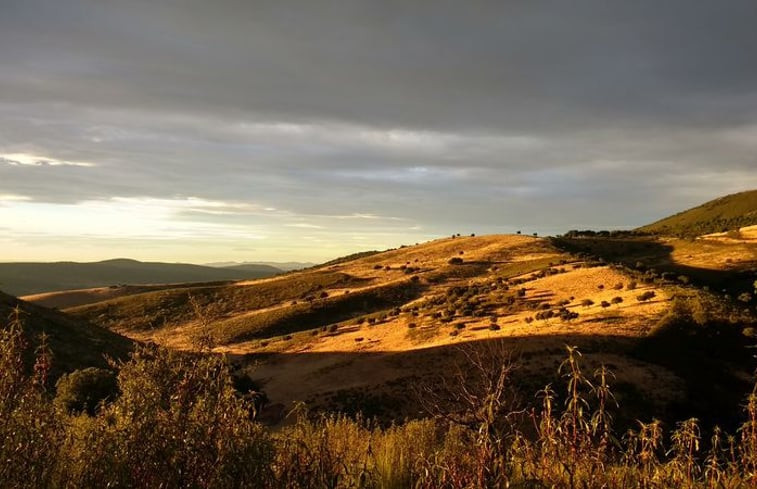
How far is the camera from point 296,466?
590 centimetres

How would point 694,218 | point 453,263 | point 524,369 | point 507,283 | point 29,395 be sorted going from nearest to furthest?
point 29,395 → point 524,369 → point 507,283 → point 453,263 → point 694,218

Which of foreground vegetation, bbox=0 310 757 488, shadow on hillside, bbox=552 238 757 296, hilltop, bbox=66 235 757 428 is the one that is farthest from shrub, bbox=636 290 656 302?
foreground vegetation, bbox=0 310 757 488

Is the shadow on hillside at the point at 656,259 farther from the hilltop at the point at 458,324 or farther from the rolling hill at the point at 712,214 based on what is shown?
the rolling hill at the point at 712,214

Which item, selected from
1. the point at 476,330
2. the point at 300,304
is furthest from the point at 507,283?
the point at 300,304

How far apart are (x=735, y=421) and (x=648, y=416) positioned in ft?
15.9

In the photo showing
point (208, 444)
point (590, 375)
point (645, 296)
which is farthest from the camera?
point (645, 296)

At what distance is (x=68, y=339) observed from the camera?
4116 cm

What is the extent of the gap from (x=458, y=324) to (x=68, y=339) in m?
36.9

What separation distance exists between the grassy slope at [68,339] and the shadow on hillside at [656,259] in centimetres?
6369

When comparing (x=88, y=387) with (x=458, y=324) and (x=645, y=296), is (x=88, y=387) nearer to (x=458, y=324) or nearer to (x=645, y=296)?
(x=458, y=324)

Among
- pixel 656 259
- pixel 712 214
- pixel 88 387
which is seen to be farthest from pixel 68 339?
pixel 712 214

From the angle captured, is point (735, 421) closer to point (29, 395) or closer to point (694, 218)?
point (29, 395)

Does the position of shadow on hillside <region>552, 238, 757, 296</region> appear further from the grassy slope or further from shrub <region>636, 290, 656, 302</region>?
the grassy slope

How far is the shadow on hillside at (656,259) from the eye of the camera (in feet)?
188
